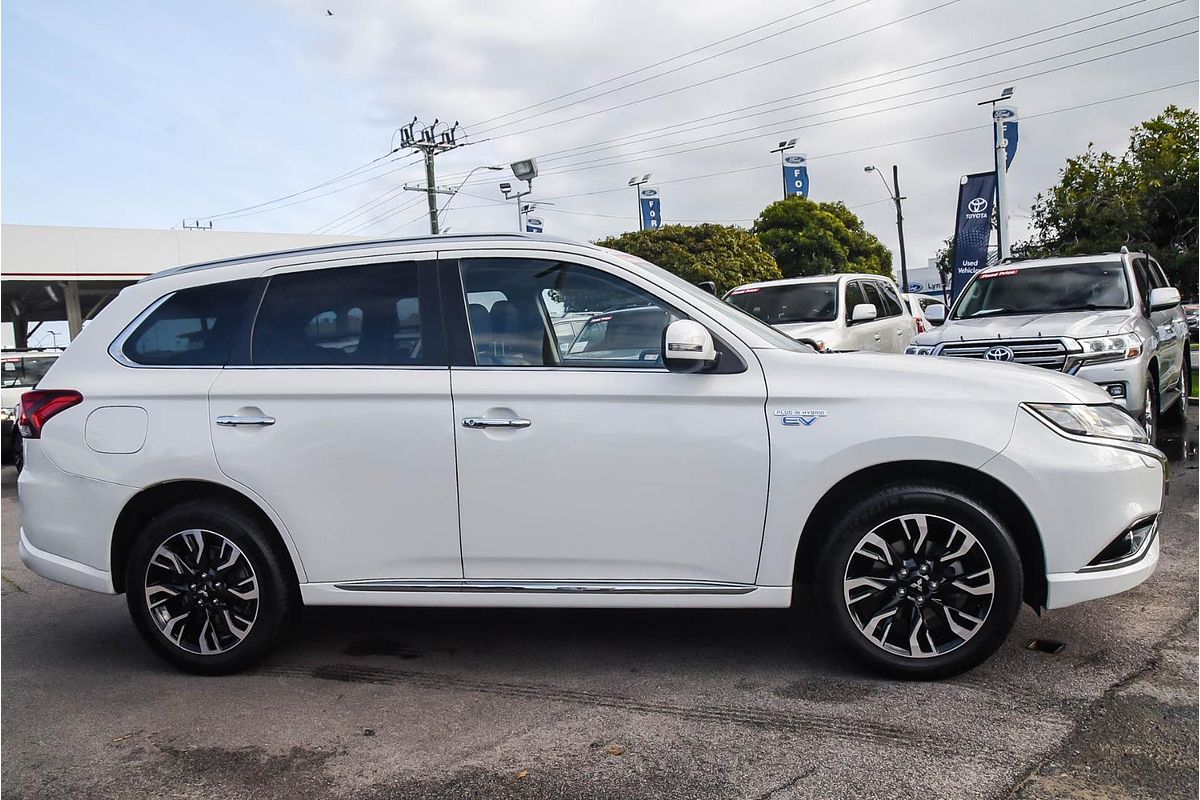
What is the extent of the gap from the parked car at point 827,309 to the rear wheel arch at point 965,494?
6.94 meters

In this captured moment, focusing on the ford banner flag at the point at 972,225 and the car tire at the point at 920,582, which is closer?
the car tire at the point at 920,582

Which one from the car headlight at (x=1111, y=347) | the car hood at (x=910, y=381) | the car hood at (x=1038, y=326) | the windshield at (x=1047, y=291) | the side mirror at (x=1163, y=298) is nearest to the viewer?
the car hood at (x=910, y=381)

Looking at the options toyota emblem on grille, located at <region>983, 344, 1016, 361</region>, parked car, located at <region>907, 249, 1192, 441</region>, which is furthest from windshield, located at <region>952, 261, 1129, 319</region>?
toyota emblem on grille, located at <region>983, 344, 1016, 361</region>

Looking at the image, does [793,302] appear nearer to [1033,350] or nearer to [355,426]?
[1033,350]

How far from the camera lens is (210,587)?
166 inches

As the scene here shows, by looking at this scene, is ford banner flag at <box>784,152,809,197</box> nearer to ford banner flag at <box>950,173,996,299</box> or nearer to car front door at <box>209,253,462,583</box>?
ford banner flag at <box>950,173,996,299</box>

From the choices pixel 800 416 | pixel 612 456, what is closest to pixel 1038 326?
pixel 800 416

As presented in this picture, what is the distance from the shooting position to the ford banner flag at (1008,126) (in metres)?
24.1

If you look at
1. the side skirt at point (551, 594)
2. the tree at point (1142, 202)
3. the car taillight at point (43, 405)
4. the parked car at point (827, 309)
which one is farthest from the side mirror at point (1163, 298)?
the tree at point (1142, 202)

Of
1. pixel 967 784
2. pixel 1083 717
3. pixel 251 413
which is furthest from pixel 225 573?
pixel 1083 717

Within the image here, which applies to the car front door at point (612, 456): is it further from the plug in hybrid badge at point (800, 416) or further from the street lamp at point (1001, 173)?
the street lamp at point (1001, 173)

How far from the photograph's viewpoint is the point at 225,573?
4203 mm

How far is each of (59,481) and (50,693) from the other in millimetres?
926

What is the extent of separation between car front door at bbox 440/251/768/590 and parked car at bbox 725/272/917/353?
7.06m
